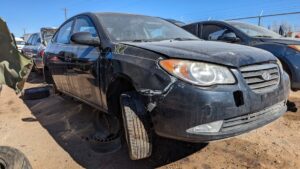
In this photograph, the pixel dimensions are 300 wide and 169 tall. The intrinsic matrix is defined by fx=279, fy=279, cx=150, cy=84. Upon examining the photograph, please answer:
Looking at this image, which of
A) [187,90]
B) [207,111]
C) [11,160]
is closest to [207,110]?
[207,111]

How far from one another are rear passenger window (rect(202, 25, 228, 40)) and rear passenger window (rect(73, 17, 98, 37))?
2914 mm

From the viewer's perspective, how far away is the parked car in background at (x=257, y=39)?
14.4 feet

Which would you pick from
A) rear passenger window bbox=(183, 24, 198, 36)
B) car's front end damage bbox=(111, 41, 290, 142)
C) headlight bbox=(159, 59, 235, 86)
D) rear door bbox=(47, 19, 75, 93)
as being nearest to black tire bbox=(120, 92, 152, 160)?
car's front end damage bbox=(111, 41, 290, 142)

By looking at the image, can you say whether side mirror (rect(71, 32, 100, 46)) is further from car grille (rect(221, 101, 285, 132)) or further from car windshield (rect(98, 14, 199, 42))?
car grille (rect(221, 101, 285, 132))

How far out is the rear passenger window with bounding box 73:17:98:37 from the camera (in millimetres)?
3632

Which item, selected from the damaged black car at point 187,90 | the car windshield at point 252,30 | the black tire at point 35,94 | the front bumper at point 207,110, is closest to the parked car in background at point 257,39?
the car windshield at point 252,30

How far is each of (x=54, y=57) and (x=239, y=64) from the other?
347 centimetres

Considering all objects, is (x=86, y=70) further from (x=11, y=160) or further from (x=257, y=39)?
(x=257, y=39)

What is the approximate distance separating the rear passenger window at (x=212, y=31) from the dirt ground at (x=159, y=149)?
2232 millimetres

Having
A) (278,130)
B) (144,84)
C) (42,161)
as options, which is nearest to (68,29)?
(42,161)

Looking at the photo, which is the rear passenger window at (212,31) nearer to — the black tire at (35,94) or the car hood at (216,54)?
the car hood at (216,54)

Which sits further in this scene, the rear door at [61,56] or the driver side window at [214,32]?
the driver side window at [214,32]

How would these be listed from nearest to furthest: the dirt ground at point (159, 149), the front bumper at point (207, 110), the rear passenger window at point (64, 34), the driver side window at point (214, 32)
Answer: the front bumper at point (207, 110) < the dirt ground at point (159, 149) < the rear passenger window at point (64, 34) < the driver side window at point (214, 32)

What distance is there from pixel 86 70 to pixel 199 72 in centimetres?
175
